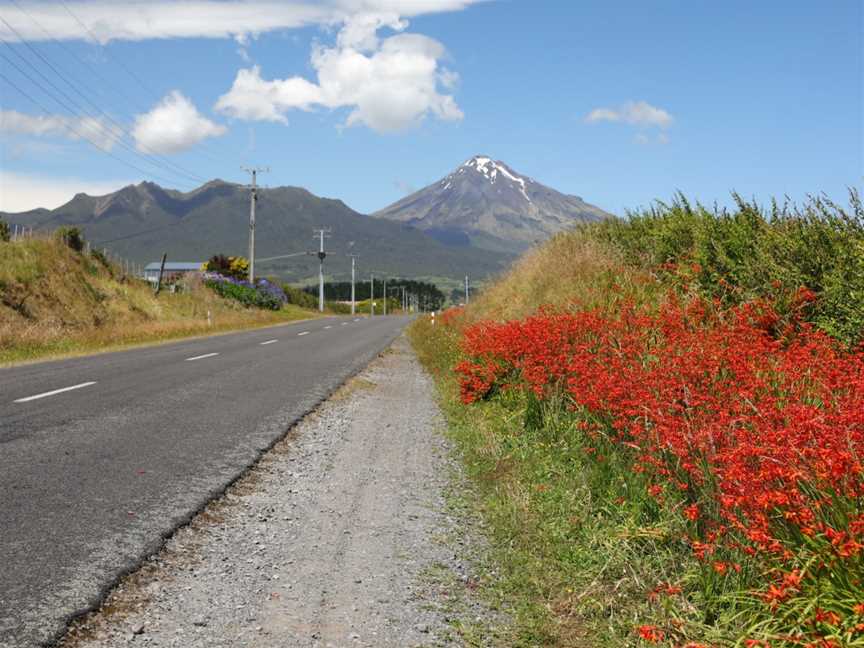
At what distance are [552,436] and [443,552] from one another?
3.29 meters

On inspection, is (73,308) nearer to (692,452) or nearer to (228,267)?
(692,452)

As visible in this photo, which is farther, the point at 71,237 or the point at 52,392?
the point at 71,237

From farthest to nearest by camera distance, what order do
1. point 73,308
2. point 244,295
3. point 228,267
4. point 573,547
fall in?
point 228,267
point 244,295
point 73,308
point 573,547

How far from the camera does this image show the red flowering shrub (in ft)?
11.9

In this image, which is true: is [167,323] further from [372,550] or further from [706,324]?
[372,550]

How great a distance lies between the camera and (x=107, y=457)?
7379 millimetres

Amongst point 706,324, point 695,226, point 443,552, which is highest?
point 695,226

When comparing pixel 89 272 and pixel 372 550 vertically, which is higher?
pixel 89 272

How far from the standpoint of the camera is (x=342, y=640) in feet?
12.5

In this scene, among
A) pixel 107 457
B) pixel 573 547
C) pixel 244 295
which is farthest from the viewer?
pixel 244 295

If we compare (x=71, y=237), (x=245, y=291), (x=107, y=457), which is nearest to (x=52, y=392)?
(x=107, y=457)

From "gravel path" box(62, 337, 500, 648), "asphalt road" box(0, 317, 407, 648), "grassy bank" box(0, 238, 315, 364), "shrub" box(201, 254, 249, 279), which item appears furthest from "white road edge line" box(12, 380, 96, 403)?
"shrub" box(201, 254, 249, 279)

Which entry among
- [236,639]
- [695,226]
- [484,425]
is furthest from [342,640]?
[695,226]

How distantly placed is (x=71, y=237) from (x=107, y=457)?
28936 mm
